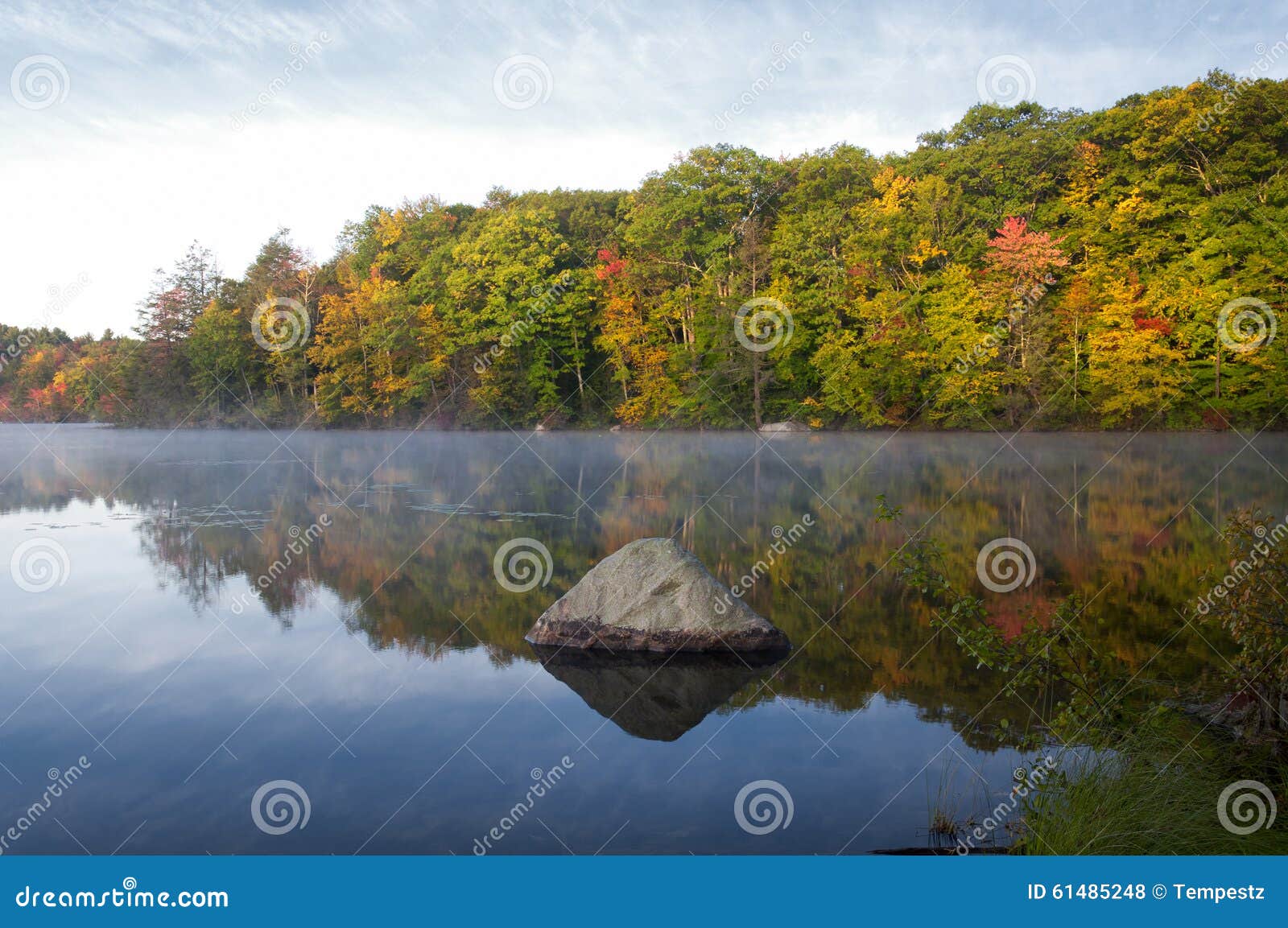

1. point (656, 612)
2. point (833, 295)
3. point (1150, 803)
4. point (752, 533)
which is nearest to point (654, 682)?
point (656, 612)

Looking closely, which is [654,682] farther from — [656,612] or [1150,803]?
[1150,803]

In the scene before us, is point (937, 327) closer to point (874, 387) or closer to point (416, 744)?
point (874, 387)

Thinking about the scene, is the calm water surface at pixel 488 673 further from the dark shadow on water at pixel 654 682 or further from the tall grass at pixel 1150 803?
the tall grass at pixel 1150 803

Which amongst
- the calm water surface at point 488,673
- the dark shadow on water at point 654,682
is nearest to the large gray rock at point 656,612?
the dark shadow on water at point 654,682

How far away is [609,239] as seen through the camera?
1917 inches

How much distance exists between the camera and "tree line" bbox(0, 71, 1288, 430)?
34.4m

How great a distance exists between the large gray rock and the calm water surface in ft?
0.95

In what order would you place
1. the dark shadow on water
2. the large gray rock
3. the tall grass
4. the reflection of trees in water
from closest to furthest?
the tall grass < the dark shadow on water < the large gray rock < the reflection of trees in water

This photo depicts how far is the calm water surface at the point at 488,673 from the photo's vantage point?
15.5ft

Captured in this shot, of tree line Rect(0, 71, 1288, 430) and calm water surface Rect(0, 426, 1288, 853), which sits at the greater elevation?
tree line Rect(0, 71, 1288, 430)

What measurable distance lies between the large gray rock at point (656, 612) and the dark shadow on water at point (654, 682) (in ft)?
0.35

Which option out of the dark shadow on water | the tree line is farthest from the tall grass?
the tree line

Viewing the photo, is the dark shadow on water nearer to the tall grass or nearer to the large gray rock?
the large gray rock

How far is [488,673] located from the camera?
23.0ft
